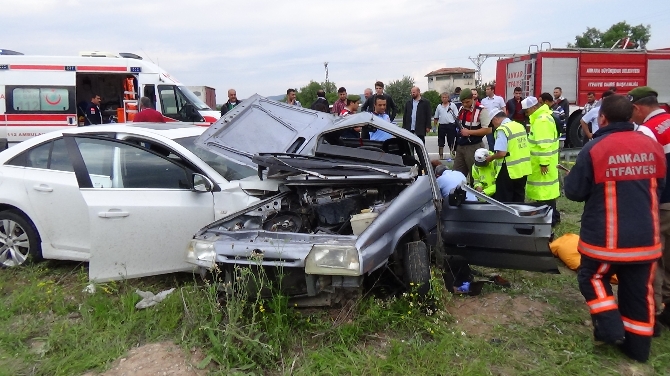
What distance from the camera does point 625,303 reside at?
3283mm

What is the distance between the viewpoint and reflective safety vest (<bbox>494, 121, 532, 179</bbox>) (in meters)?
5.63

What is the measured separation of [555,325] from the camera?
3.71 m

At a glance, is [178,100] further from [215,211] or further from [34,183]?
[215,211]

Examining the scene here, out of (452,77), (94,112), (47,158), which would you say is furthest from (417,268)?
→ (452,77)

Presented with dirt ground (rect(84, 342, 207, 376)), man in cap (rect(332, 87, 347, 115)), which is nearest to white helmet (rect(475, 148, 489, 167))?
dirt ground (rect(84, 342, 207, 376))

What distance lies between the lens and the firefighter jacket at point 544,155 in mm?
5672

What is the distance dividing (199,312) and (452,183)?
245 cm

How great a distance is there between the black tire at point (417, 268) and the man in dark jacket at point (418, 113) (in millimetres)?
6128

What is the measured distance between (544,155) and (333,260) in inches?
137

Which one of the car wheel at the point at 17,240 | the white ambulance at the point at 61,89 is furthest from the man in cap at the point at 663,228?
the white ambulance at the point at 61,89

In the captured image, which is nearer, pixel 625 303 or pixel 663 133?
pixel 625 303

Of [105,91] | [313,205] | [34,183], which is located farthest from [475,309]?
[105,91]

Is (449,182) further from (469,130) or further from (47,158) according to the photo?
(47,158)

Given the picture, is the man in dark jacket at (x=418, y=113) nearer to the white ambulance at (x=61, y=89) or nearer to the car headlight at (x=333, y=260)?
the white ambulance at (x=61, y=89)
